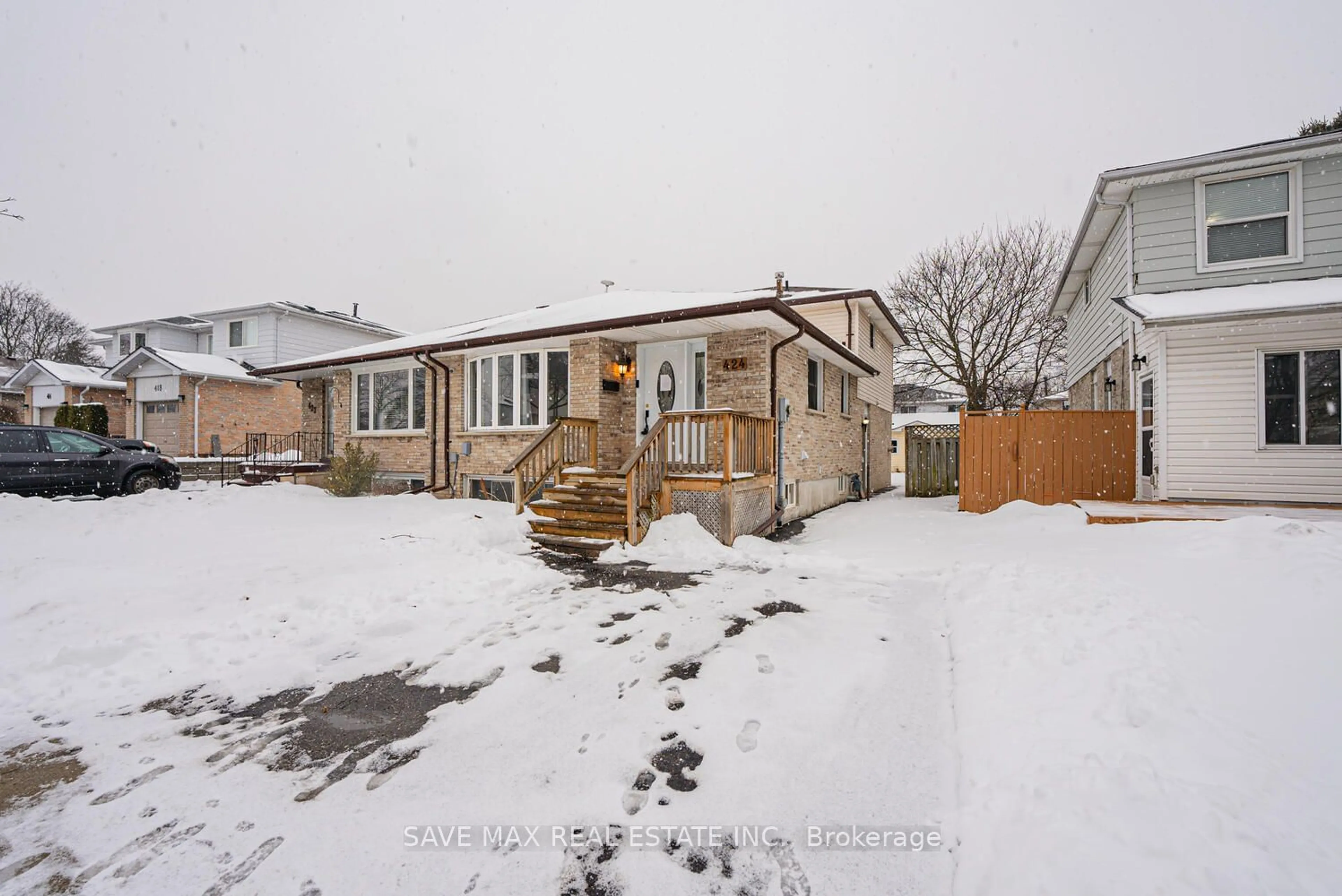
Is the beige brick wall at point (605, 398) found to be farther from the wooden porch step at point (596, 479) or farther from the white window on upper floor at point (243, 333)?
the white window on upper floor at point (243, 333)

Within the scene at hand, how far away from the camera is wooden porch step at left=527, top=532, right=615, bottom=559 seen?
7.48 metres

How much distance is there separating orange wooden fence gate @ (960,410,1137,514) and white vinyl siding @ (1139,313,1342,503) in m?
1.05

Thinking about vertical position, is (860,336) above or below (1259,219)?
below

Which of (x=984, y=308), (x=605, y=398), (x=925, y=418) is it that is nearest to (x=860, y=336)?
(x=984, y=308)

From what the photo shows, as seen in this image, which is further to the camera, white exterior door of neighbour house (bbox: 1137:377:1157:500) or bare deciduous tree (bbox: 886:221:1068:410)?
bare deciduous tree (bbox: 886:221:1068:410)

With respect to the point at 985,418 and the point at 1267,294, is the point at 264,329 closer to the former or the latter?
the point at 985,418

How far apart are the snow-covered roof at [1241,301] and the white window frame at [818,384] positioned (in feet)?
17.2

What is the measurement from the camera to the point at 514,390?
11633mm

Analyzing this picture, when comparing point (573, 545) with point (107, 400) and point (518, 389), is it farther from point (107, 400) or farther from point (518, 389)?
point (107, 400)

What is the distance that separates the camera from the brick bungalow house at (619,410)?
323 inches

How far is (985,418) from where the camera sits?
10.5 m

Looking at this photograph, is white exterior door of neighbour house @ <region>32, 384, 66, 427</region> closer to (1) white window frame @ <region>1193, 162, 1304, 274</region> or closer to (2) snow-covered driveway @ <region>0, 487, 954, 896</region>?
(2) snow-covered driveway @ <region>0, 487, 954, 896</region>

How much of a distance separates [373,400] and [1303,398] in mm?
18620

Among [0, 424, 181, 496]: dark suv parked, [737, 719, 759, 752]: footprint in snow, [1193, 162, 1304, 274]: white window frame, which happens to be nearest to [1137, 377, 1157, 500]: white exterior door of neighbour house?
[1193, 162, 1304, 274]: white window frame
